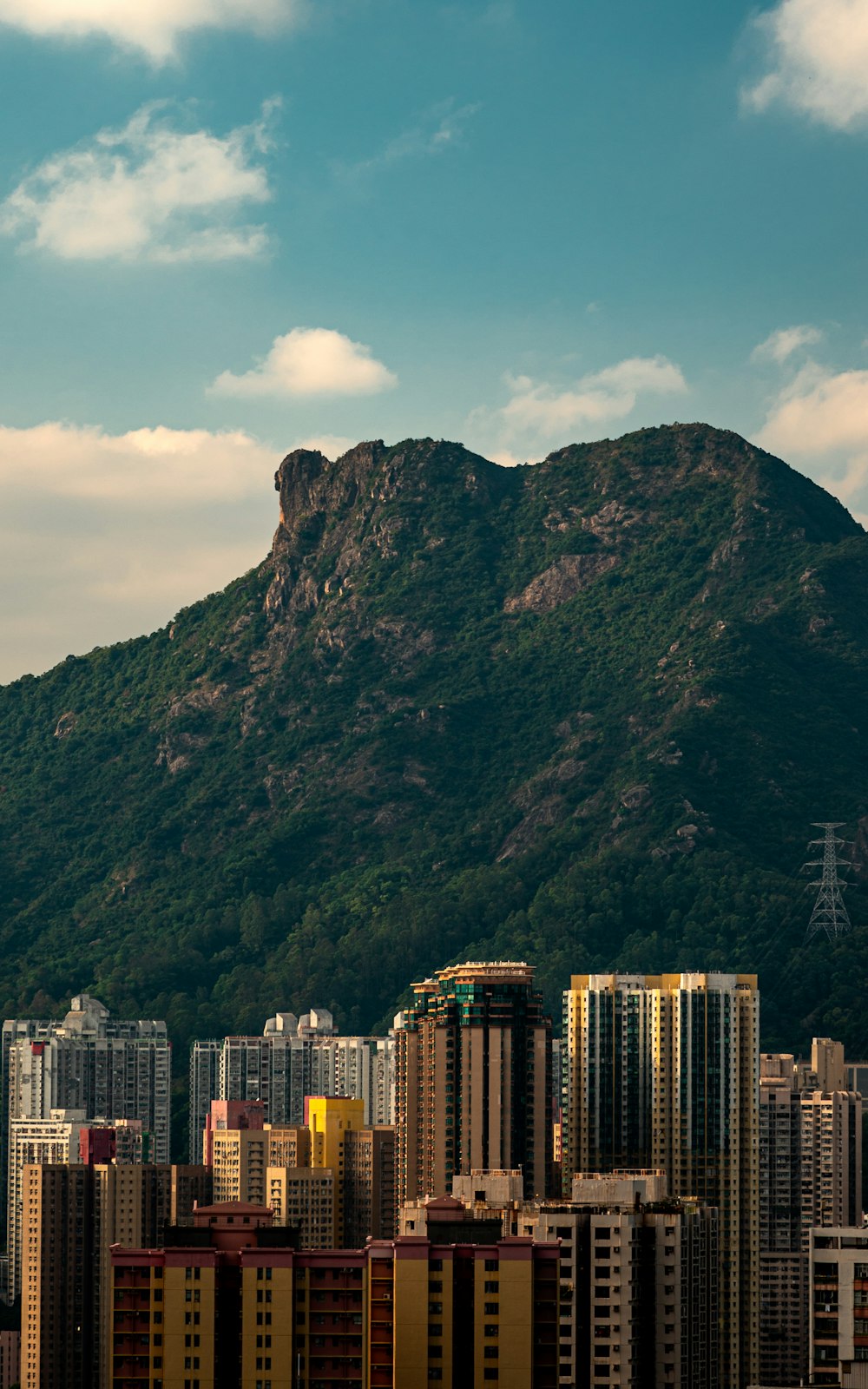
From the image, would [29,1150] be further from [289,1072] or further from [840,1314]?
[840,1314]

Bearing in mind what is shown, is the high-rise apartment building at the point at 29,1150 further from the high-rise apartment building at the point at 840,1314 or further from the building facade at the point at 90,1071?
the high-rise apartment building at the point at 840,1314

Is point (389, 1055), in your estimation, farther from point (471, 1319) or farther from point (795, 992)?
point (471, 1319)

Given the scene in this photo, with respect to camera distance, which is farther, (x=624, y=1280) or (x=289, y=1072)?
(x=289, y=1072)

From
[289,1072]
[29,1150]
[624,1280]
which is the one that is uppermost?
[289,1072]

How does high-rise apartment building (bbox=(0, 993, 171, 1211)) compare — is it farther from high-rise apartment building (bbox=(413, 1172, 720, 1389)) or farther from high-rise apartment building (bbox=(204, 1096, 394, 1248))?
high-rise apartment building (bbox=(413, 1172, 720, 1389))

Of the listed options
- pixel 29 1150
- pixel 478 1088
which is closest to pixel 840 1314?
pixel 478 1088

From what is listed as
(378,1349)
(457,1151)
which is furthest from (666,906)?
(378,1349)

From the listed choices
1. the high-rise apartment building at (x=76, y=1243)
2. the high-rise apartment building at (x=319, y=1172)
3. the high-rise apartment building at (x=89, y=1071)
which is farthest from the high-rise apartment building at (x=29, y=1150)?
the high-rise apartment building at (x=76, y=1243)
